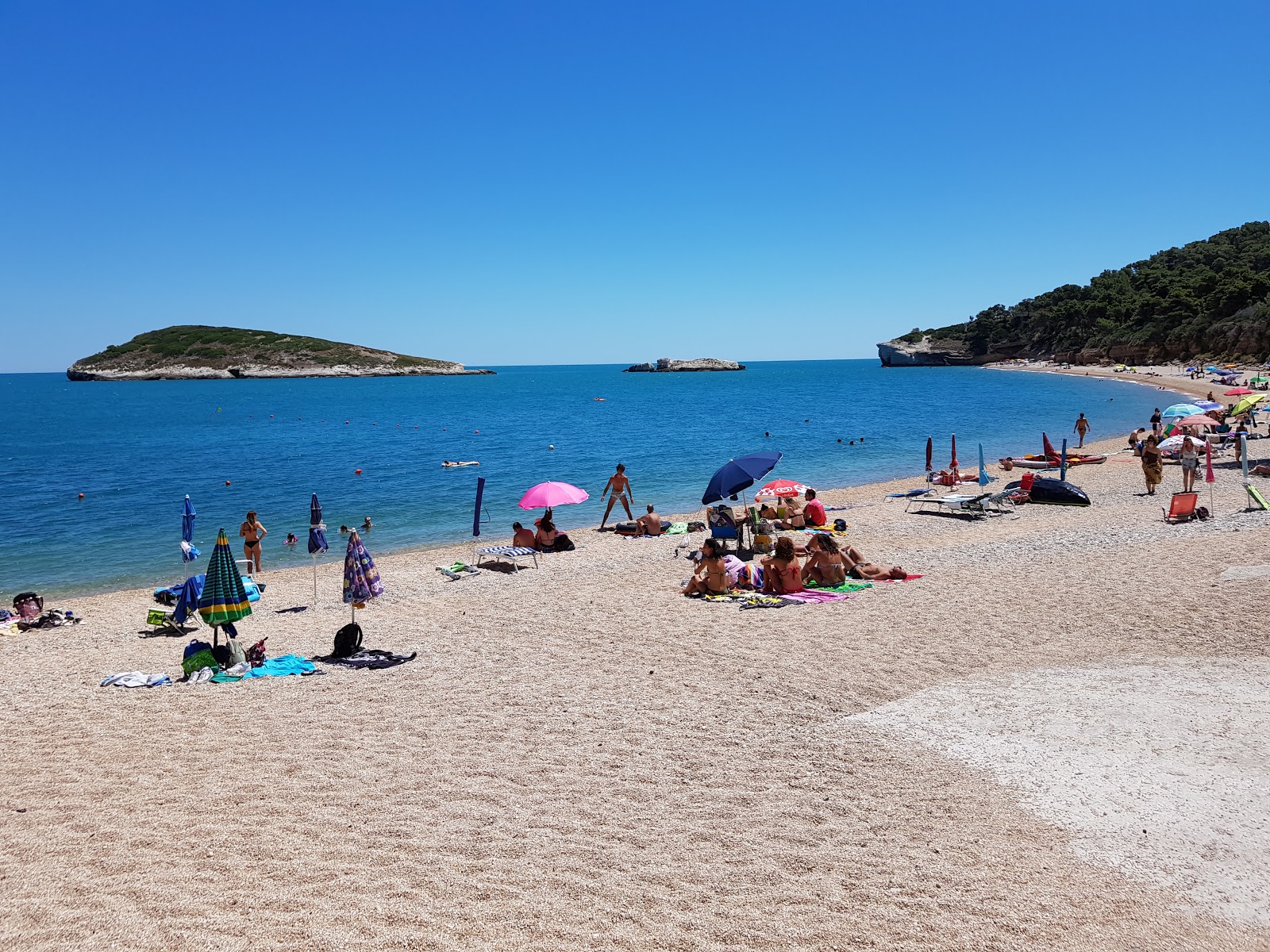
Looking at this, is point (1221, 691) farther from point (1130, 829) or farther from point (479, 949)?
point (479, 949)

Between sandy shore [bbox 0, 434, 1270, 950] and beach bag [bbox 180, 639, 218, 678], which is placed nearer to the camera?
sandy shore [bbox 0, 434, 1270, 950]

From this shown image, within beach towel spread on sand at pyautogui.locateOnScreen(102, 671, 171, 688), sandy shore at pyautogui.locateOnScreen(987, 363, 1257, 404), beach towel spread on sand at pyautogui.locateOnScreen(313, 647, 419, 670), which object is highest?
sandy shore at pyautogui.locateOnScreen(987, 363, 1257, 404)

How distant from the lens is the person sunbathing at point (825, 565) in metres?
13.5

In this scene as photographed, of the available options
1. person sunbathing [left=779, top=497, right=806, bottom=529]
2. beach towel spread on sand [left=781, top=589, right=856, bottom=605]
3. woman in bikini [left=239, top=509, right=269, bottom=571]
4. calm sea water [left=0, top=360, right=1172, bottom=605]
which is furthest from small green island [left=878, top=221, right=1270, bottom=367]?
woman in bikini [left=239, top=509, right=269, bottom=571]

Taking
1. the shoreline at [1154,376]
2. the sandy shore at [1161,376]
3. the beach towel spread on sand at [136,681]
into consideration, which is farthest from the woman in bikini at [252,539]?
the shoreline at [1154,376]

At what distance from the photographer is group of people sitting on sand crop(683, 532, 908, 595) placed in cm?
1318

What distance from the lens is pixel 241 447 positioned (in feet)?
159

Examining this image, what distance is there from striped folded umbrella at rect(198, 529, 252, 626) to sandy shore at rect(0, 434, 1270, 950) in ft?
3.18

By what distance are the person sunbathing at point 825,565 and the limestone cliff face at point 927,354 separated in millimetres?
153238

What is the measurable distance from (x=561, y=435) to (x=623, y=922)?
2053 inches

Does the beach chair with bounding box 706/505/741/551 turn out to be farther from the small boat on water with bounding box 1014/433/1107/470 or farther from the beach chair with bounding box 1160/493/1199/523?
the small boat on water with bounding box 1014/433/1107/470

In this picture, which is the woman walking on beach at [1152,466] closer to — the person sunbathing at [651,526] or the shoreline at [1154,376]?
the person sunbathing at [651,526]

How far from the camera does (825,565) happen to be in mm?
13562

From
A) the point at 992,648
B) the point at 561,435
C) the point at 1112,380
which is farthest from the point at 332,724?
the point at 1112,380
